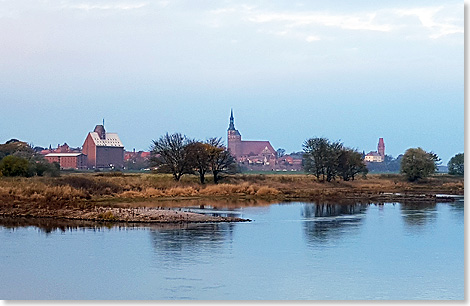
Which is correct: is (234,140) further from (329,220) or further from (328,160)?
(329,220)

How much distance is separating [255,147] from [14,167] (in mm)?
148617

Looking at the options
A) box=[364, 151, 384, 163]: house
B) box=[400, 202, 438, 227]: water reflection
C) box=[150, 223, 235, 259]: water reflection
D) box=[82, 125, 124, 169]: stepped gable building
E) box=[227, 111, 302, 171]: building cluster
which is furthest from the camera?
box=[227, 111, 302, 171]: building cluster

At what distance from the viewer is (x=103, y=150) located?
13688 cm

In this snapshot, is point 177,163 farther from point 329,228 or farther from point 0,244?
point 0,244

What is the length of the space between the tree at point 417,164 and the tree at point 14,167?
34587 millimetres

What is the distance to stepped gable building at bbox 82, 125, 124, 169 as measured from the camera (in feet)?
447

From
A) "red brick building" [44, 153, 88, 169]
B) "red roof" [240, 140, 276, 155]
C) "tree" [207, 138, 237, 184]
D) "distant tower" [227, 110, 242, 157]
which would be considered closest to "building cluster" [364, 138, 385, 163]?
"red roof" [240, 140, 276, 155]

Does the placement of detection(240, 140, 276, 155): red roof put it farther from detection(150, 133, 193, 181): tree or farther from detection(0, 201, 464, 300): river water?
detection(0, 201, 464, 300): river water

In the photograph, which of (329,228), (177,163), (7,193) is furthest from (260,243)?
(177,163)

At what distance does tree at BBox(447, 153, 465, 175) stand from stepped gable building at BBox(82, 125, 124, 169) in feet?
251

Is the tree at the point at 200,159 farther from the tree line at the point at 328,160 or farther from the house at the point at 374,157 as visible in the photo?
the house at the point at 374,157

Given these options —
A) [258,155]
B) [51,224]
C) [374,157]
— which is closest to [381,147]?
[374,157]

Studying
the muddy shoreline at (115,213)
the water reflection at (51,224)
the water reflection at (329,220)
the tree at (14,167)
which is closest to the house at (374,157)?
the tree at (14,167)

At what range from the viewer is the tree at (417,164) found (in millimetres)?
64000
